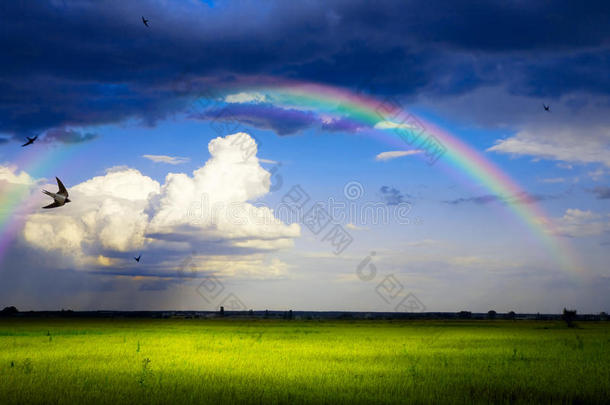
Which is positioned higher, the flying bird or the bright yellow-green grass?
the flying bird

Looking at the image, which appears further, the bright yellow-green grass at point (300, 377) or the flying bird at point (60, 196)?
the flying bird at point (60, 196)

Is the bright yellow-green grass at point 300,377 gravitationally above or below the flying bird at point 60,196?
below

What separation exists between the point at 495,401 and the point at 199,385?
8.36m

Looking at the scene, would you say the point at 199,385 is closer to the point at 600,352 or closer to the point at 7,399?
the point at 7,399

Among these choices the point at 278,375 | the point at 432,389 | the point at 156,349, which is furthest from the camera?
the point at 156,349

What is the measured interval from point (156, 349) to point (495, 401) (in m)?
20.5

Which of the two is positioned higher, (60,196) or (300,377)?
(60,196)

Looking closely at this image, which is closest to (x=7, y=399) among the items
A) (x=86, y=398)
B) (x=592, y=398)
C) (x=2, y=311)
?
(x=86, y=398)

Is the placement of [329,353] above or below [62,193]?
below

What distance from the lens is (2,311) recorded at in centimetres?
19138

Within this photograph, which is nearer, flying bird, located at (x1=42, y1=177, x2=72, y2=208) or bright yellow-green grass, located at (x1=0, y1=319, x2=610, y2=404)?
bright yellow-green grass, located at (x1=0, y1=319, x2=610, y2=404)

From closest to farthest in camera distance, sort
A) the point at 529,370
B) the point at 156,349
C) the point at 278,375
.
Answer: the point at 278,375 < the point at 529,370 < the point at 156,349

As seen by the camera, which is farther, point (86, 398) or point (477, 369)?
point (477, 369)

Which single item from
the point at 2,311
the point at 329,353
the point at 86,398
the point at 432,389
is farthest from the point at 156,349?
the point at 2,311
